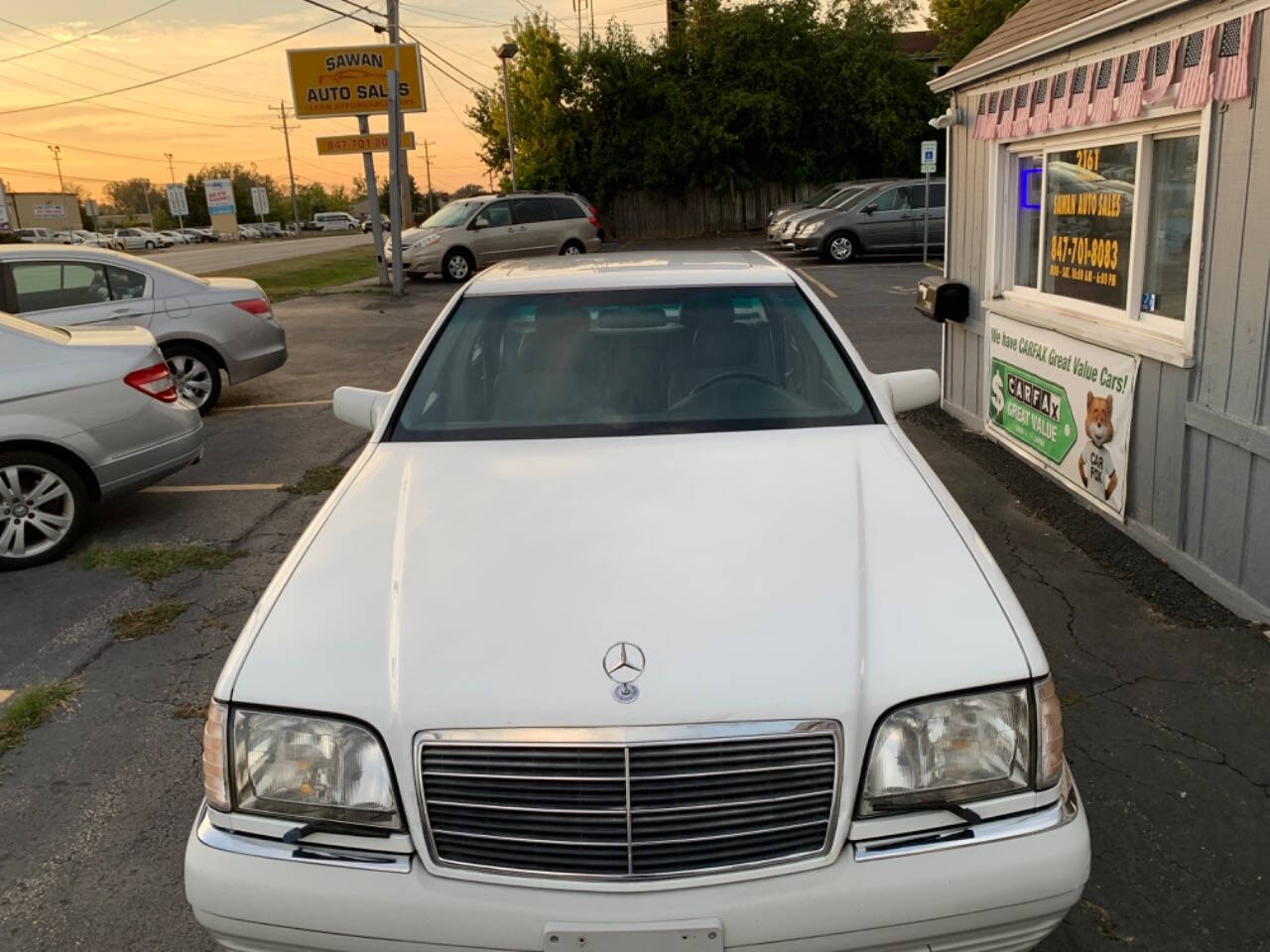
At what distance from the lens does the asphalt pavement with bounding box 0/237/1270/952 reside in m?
2.89

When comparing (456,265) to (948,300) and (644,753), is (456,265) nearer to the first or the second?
(948,300)

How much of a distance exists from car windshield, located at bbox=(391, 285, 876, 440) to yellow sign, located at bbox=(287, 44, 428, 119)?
20.0m

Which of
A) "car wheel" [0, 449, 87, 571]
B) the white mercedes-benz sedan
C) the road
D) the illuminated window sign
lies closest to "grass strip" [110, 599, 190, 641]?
"car wheel" [0, 449, 87, 571]

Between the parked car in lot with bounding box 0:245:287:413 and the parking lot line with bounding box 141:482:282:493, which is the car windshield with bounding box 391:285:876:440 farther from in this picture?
the parked car in lot with bounding box 0:245:287:413

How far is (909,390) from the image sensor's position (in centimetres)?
385

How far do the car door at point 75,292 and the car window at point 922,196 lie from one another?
56.3 ft

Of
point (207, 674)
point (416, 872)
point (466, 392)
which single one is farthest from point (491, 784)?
point (207, 674)

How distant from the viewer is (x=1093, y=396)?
583cm

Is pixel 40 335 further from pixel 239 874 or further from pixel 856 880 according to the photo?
pixel 856 880

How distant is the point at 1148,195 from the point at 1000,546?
199cm

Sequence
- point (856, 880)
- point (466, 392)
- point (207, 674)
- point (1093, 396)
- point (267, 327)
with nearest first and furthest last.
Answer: point (856, 880) < point (466, 392) < point (207, 674) < point (1093, 396) < point (267, 327)

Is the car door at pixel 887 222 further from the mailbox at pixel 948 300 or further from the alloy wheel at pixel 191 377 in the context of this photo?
the alloy wheel at pixel 191 377

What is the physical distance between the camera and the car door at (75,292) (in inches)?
329

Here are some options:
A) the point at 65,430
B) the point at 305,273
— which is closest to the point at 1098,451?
the point at 65,430
